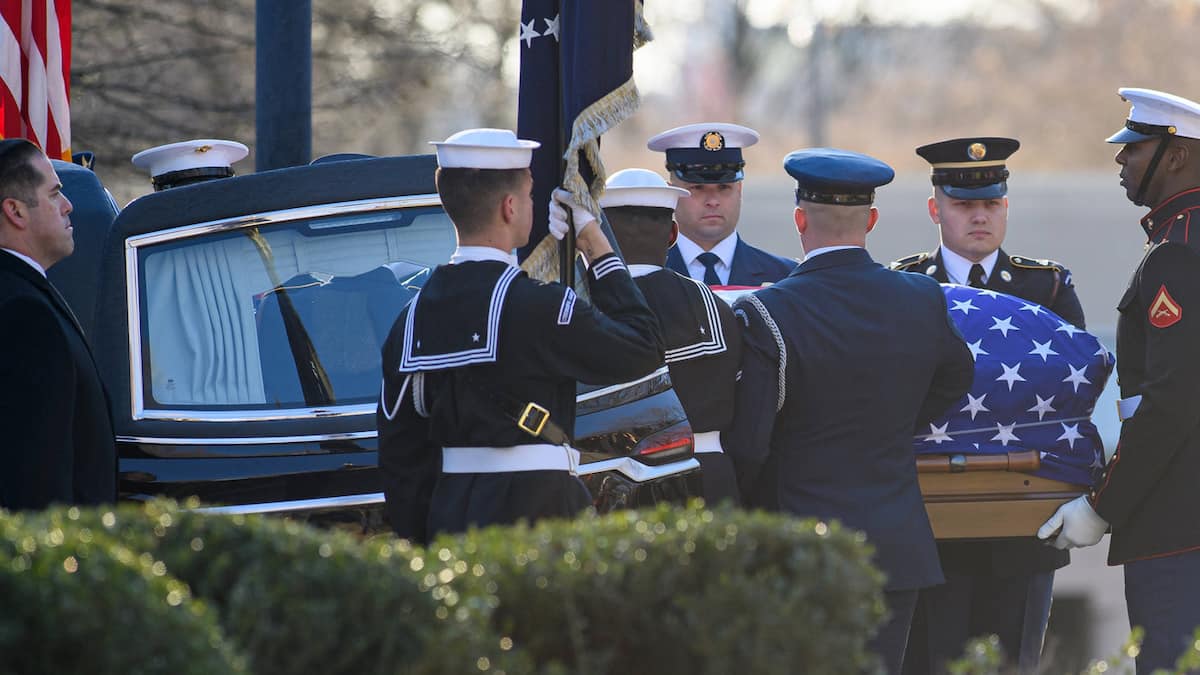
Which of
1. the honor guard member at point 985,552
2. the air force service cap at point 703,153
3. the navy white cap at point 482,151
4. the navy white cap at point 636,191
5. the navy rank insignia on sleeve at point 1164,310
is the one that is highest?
the navy white cap at point 482,151

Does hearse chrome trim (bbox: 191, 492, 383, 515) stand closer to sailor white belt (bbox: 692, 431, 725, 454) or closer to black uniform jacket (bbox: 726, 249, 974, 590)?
sailor white belt (bbox: 692, 431, 725, 454)

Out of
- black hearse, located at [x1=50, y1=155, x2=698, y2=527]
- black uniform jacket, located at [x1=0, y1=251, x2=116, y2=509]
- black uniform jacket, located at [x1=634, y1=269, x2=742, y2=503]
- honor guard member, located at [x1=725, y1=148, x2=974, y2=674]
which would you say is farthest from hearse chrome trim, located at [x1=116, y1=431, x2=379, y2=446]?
honor guard member, located at [x1=725, y1=148, x2=974, y2=674]

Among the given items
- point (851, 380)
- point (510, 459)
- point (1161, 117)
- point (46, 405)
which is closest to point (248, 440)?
point (46, 405)

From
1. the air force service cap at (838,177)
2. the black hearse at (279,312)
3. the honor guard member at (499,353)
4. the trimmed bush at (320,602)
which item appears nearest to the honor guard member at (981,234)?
the air force service cap at (838,177)

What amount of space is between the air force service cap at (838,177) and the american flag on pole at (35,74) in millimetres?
3394

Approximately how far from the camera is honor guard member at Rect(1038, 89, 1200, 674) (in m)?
4.50

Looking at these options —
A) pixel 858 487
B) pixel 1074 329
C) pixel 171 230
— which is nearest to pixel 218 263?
pixel 171 230

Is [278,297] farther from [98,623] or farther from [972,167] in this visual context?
[972,167]

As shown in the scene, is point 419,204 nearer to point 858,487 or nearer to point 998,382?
point 858,487

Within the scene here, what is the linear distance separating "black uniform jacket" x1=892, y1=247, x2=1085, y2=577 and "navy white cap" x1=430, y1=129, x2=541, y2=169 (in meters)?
2.43

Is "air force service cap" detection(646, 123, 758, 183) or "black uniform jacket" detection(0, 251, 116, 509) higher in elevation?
"air force service cap" detection(646, 123, 758, 183)

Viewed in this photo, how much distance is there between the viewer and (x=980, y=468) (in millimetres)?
5012

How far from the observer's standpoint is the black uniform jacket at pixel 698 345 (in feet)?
15.0

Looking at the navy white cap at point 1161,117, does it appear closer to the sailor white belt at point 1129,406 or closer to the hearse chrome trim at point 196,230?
the sailor white belt at point 1129,406
